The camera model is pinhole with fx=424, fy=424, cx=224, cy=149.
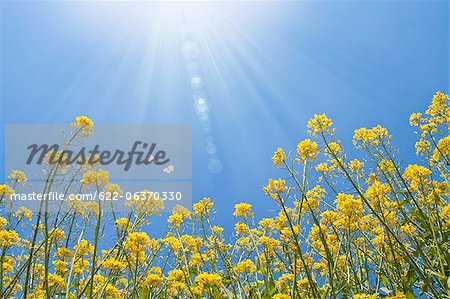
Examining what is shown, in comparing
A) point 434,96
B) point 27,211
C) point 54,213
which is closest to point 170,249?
point 54,213

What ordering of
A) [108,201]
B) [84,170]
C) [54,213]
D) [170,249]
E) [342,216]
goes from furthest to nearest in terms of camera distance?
[170,249] → [54,213] → [342,216] → [84,170] → [108,201]

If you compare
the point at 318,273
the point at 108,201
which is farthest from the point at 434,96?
the point at 108,201

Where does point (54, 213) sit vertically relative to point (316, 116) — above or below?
below

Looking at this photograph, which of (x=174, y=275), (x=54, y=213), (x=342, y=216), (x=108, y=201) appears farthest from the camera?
(x=174, y=275)

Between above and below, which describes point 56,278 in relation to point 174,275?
below

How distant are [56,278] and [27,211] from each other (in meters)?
1.32

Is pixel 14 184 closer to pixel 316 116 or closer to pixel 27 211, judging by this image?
pixel 27 211

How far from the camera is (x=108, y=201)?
2195 millimetres

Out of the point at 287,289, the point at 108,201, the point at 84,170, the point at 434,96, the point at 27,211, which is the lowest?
the point at 287,289

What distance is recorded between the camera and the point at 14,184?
130 inches

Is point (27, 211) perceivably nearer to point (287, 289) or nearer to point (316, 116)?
point (287, 289)

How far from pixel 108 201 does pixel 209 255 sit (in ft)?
5.18

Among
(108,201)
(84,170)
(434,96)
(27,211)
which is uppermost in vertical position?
(434,96)

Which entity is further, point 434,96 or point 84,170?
point 434,96
